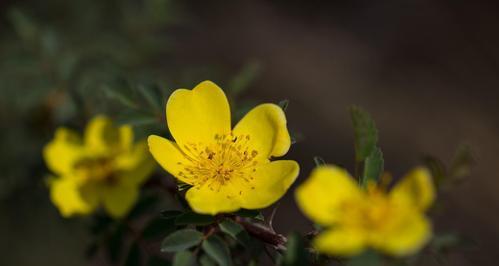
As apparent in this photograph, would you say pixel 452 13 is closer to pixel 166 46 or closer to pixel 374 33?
pixel 374 33

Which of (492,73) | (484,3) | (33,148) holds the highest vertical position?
(484,3)

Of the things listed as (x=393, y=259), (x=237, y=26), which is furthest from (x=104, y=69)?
(x=237, y=26)

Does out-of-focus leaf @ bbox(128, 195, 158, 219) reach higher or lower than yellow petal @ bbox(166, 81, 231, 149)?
lower

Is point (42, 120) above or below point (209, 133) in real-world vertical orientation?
below

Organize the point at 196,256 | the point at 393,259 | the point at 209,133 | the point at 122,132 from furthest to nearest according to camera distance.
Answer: the point at 122,132, the point at 209,133, the point at 196,256, the point at 393,259

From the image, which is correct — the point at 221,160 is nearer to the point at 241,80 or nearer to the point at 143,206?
the point at 143,206

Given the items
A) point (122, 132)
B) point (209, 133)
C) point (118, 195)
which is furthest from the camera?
point (122, 132)

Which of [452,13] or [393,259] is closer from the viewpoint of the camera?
[393,259]

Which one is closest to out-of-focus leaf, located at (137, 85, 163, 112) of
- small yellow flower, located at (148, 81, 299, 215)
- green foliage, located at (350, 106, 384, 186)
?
small yellow flower, located at (148, 81, 299, 215)

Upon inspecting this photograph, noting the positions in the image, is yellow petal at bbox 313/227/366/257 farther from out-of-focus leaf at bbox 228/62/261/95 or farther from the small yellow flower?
out-of-focus leaf at bbox 228/62/261/95
